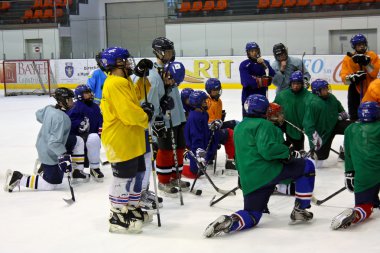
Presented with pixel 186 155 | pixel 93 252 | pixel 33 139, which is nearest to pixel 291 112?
pixel 186 155

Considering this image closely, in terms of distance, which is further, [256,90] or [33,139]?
[33,139]

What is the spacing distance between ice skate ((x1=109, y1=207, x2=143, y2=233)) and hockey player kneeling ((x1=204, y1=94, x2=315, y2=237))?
510 mm

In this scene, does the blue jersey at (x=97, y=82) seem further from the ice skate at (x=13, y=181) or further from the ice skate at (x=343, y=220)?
the ice skate at (x=343, y=220)

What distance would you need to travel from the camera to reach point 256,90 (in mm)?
6359

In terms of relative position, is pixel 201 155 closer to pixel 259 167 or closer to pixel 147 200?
pixel 147 200

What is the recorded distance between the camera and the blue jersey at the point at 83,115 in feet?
19.0

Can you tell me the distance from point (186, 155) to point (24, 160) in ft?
7.37

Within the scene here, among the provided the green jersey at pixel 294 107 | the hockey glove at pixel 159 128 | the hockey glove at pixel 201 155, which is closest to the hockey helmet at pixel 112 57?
the hockey glove at pixel 159 128

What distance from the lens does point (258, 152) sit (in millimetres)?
3859

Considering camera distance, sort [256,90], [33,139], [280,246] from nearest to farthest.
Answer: [280,246], [256,90], [33,139]

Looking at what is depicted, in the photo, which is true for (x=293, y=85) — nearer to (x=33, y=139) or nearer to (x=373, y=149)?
(x=373, y=149)

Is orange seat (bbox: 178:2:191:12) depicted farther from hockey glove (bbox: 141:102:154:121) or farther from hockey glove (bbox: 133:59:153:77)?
hockey glove (bbox: 141:102:154:121)

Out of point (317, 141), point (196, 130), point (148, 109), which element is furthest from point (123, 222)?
point (317, 141)

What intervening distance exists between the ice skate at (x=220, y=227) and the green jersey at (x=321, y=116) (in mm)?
2250
